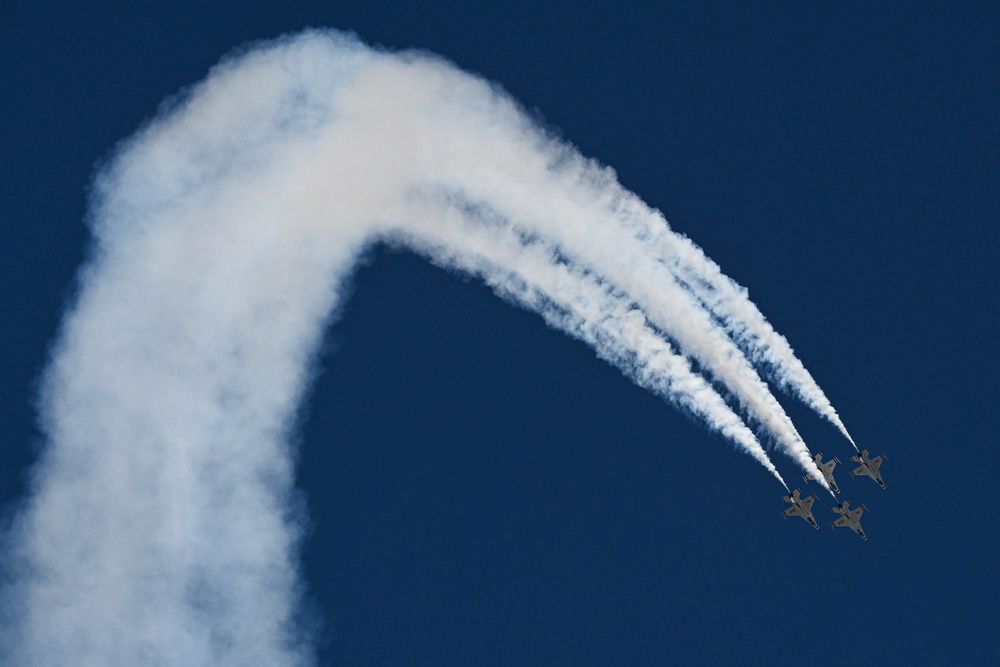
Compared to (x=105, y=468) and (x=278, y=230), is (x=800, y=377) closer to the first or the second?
(x=278, y=230)

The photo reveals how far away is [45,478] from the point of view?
188 feet

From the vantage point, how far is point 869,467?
6581cm

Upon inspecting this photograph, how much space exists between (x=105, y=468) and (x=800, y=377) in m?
25.9

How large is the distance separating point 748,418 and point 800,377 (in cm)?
280

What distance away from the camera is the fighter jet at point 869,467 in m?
65.7

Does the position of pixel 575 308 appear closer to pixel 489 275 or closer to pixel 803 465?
pixel 489 275

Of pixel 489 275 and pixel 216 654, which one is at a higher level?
pixel 489 275

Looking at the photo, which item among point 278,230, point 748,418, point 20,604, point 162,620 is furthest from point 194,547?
point 748,418

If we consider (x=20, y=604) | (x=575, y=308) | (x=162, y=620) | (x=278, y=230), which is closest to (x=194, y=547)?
(x=162, y=620)

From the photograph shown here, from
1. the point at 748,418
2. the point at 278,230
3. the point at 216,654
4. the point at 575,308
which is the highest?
the point at 278,230

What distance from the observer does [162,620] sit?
58.2m

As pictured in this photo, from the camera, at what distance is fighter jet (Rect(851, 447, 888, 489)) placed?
6569 centimetres

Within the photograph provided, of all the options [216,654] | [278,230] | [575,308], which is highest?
[278,230]

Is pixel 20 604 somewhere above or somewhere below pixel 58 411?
below
